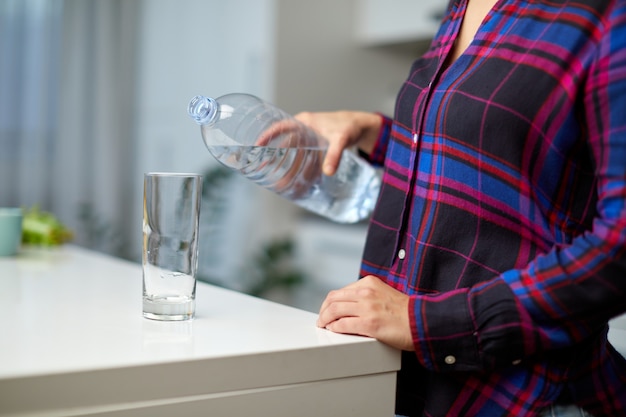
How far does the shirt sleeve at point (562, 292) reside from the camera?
71 cm

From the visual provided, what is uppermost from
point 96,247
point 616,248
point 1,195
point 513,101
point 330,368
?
point 513,101

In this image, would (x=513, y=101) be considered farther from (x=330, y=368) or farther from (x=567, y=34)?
(x=330, y=368)

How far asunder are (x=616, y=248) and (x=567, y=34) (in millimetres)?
227

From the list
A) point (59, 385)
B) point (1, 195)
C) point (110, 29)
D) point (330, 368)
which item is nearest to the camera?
point (59, 385)

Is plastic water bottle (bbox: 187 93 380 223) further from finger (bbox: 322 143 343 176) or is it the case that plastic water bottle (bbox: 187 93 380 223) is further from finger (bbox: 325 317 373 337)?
finger (bbox: 325 317 373 337)

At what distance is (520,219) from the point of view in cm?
80

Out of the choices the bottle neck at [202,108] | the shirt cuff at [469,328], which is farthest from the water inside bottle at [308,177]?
the shirt cuff at [469,328]

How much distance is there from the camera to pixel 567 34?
769 mm

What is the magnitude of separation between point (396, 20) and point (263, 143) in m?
2.02

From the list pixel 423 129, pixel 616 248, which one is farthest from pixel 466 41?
pixel 616 248

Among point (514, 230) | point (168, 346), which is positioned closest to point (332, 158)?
point (514, 230)

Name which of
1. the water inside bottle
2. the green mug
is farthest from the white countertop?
the green mug

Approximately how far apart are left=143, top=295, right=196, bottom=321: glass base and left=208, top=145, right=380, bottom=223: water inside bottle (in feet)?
0.86

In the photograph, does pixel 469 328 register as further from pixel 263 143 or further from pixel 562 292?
pixel 263 143
